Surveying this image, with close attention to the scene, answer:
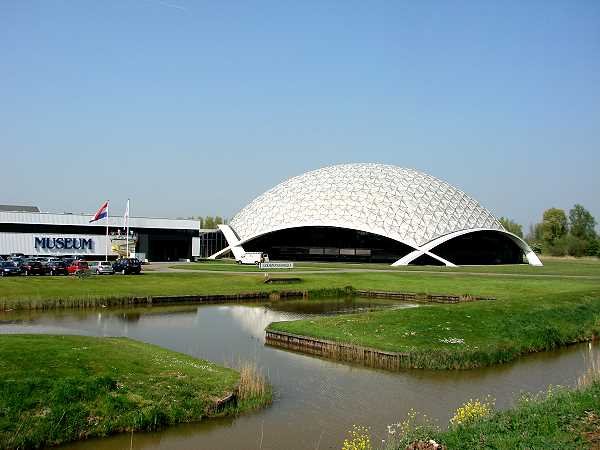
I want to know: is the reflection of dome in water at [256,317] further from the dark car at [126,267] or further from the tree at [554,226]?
the tree at [554,226]

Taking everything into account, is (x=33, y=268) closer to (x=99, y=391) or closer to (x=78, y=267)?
(x=78, y=267)

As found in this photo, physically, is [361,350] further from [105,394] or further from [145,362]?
[105,394]

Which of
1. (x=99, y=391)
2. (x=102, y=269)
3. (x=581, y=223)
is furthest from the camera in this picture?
(x=581, y=223)

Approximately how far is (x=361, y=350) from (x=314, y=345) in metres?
2.11

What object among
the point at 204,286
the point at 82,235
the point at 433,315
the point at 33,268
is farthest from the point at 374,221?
the point at 433,315

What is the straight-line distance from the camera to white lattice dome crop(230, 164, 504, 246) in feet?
250

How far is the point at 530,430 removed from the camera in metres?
10.5

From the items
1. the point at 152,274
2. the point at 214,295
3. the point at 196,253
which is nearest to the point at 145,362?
the point at 214,295

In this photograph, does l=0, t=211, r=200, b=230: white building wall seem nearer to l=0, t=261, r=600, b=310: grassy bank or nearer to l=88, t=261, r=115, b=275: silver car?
l=88, t=261, r=115, b=275: silver car

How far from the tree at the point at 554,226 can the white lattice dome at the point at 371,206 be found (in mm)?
54551

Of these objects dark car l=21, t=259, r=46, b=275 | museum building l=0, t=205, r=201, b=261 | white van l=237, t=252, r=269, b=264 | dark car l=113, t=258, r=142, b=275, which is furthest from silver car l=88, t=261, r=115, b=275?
white van l=237, t=252, r=269, b=264

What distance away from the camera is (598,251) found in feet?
387

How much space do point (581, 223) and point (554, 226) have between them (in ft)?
17.0

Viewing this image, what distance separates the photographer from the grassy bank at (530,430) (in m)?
9.77
